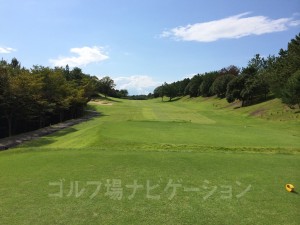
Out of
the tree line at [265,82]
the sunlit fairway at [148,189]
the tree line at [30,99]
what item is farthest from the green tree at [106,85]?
the sunlit fairway at [148,189]

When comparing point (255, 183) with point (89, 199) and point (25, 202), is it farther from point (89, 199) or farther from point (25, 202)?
point (25, 202)

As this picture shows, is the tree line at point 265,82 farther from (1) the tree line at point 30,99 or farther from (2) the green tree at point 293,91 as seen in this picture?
(1) the tree line at point 30,99

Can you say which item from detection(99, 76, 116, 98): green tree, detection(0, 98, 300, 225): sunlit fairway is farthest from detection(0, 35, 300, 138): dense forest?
detection(99, 76, 116, 98): green tree

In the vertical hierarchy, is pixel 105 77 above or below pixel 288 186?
above

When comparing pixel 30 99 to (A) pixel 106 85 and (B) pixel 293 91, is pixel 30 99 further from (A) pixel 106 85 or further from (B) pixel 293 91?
(A) pixel 106 85

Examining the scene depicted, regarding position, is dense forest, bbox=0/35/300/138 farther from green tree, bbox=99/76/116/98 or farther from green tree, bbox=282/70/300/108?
green tree, bbox=99/76/116/98

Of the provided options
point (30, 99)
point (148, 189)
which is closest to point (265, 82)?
point (30, 99)

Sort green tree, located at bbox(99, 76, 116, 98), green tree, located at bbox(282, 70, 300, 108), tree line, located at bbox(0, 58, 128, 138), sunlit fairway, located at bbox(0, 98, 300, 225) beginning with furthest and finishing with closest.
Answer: green tree, located at bbox(99, 76, 116, 98) < green tree, located at bbox(282, 70, 300, 108) < tree line, located at bbox(0, 58, 128, 138) < sunlit fairway, located at bbox(0, 98, 300, 225)

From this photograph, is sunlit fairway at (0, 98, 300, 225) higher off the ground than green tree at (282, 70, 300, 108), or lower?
lower

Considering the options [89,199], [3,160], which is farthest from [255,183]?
[3,160]

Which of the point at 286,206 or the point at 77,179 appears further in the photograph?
the point at 77,179

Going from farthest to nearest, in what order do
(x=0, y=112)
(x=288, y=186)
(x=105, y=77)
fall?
1. (x=105, y=77)
2. (x=0, y=112)
3. (x=288, y=186)

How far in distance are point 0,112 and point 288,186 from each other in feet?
114

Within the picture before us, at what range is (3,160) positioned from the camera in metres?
12.8
